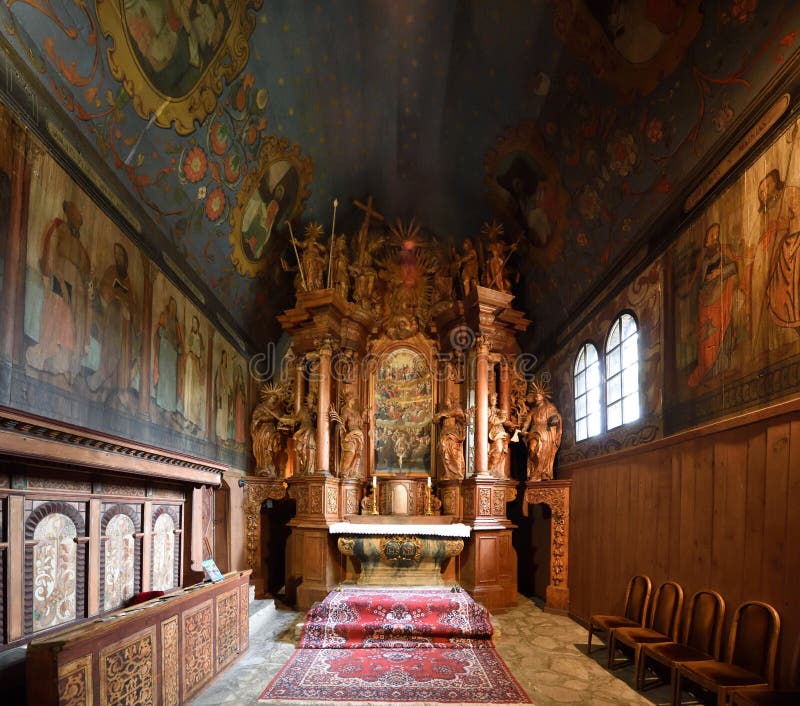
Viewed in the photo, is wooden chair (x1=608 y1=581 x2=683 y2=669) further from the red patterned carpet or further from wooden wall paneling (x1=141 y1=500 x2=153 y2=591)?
wooden wall paneling (x1=141 y1=500 x2=153 y2=591)

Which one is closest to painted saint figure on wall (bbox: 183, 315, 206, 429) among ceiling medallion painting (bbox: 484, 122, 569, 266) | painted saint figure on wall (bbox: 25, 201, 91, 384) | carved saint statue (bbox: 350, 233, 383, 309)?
painted saint figure on wall (bbox: 25, 201, 91, 384)

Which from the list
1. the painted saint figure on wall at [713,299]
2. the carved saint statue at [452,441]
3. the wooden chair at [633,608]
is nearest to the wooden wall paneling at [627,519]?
the wooden chair at [633,608]

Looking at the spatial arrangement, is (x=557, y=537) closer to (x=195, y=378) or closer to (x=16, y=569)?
(x=195, y=378)

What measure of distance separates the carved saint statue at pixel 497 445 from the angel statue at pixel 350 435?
7.70 ft

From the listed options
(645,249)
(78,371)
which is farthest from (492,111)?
(78,371)

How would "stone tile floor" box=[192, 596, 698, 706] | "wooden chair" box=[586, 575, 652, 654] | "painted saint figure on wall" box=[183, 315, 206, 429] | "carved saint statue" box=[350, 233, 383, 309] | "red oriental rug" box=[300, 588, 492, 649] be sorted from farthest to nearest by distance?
"carved saint statue" box=[350, 233, 383, 309], "painted saint figure on wall" box=[183, 315, 206, 429], "red oriental rug" box=[300, 588, 492, 649], "wooden chair" box=[586, 575, 652, 654], "stone tile floor" box=[192, 596, 698, 706]

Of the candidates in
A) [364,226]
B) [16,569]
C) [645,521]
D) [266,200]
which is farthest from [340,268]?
[16,569]

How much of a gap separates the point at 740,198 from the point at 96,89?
5.76m

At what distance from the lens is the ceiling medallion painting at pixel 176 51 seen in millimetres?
5199

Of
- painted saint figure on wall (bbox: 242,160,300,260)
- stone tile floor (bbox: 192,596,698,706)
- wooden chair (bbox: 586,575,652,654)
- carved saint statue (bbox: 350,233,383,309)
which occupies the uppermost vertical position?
painted saint figure on wall (bbox: 242,160,300,260)

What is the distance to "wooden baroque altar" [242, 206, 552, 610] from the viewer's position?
32.2 ft

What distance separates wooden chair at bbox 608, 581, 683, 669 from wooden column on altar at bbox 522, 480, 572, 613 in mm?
2921

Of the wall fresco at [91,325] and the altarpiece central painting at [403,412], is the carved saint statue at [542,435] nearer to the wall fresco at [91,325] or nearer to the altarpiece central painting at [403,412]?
the altarpiece central painting at [403,412]

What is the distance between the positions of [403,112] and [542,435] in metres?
6.18
